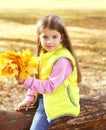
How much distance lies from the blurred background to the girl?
249cm

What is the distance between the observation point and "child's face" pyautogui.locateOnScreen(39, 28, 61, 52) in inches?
131

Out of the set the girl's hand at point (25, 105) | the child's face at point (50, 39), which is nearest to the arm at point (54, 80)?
the child's face at point (50, 39)

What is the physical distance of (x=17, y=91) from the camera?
256 inches

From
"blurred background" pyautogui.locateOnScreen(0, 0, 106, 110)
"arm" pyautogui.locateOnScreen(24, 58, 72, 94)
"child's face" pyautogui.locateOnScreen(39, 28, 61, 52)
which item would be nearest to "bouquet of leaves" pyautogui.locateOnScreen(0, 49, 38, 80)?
"arm" pyautogui.locateOnScreen(24, 58, 72, 94)

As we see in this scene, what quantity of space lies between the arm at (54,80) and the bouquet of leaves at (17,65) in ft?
0.57

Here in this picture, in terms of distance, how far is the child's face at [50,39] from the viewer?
334 cm

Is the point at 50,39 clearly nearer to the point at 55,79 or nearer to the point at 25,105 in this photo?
the point at 55,79

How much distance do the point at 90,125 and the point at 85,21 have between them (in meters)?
11.7

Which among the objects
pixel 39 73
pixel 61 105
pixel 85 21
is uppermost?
pixel 39 73

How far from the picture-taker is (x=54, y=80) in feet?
10.8

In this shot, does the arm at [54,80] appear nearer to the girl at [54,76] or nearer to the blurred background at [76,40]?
the girl at [54,76]

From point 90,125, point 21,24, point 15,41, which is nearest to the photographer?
point 90,125

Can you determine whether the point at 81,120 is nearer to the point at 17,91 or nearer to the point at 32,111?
the point at 32,111

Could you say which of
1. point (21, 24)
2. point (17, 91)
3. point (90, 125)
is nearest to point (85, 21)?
point (21, 24)
